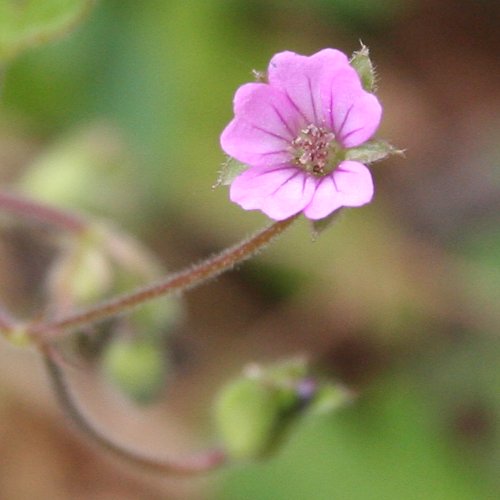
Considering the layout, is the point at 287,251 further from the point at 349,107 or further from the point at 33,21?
the point at 349,107

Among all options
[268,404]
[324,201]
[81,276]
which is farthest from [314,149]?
[81,276]

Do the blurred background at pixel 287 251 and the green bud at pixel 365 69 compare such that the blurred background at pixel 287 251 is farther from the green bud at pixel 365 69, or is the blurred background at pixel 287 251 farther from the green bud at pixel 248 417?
the green bud at pixel 365 69

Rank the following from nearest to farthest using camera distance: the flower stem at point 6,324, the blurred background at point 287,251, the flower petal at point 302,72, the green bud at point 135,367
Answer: the flower petal at point 302,72 < the flower stem at point 6,324 < the green bud at point 135,367 < the blurred background at point 287,251

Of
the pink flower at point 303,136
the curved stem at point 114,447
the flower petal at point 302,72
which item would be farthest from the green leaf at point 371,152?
the curved stem at point 114,447

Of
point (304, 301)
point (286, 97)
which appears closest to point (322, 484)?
point (304, 301)

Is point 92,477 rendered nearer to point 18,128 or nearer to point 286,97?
point 18,128

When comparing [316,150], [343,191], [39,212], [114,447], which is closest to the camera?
[343,191]

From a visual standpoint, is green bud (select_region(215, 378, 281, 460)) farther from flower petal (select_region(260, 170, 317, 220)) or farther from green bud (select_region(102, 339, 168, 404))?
flower petal (select_region(260, 170, 317, 220))
